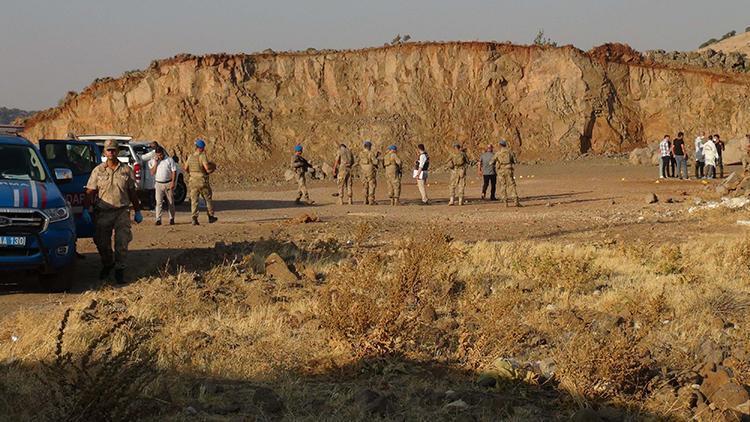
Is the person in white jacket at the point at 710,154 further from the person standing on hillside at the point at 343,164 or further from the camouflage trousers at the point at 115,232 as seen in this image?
the camouflage trousers at the point at 115,232

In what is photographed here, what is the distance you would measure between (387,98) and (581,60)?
10808mm

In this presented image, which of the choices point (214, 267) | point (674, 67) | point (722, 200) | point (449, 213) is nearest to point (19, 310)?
point (214, 267)

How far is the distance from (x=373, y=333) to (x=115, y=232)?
4809mm

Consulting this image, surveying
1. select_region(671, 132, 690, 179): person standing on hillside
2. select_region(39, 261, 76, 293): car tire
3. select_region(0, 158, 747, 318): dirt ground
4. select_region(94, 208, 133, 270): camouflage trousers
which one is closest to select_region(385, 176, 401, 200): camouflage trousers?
select_region(0, 158, 747, 318): dirt ground

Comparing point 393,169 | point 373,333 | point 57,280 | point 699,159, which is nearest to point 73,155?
point 57,280

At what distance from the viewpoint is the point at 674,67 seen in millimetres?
50844

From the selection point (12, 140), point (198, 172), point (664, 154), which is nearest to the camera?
point (12, 140)

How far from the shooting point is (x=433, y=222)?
19078mm

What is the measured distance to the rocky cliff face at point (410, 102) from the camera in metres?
48.9

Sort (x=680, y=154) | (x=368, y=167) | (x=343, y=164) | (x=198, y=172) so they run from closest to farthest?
(x=198, y=172)
(x=368, y=167)
(x=343, y=164)
(x=680, y=154)

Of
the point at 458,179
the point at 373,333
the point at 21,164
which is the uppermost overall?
the point at 21,164

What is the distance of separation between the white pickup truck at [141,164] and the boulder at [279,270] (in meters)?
9.79

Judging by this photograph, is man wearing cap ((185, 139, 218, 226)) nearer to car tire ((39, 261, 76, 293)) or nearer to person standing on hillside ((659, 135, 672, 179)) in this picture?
car tire ((39, 261, 76, 293))

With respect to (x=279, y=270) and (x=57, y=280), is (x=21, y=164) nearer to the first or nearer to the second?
(x=57, y=280)
